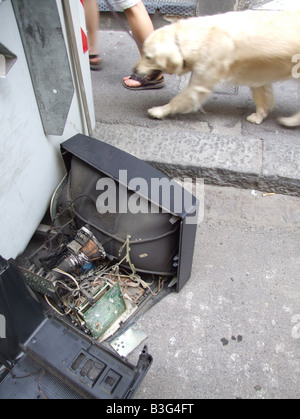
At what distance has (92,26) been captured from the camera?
2926 millimetres

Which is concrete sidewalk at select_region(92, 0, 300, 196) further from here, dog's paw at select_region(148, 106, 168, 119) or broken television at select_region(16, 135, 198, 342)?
broken television at select_region(16, 135, 198, 342)

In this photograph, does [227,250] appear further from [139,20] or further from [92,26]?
[92,26]

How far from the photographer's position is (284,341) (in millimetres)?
1677

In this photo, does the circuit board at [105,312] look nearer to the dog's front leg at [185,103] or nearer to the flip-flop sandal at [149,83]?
the dog's front leg at [185,103]

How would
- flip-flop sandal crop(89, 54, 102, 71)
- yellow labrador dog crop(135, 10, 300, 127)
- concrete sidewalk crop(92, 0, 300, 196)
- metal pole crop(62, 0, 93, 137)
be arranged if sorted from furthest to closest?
flip-flop sandal crop(89, 54, 102, 71) → concrete sidewalk crop(92, 0, 300, 196) → yellow labrador dog crop(135, 10, 300, 127) → metal pole crop(62, 0, 93, 137)

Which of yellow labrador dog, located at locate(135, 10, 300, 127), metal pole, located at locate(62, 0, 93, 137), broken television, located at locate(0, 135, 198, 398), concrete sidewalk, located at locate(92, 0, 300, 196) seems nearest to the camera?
broken television, located at locate(0, 135, 198, 398)

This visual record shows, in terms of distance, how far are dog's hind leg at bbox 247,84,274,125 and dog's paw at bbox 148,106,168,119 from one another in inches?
26.9

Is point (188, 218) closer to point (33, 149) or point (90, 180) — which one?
point (90, 180)

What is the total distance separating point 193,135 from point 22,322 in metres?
1.67

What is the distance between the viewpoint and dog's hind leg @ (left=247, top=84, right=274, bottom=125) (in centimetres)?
252

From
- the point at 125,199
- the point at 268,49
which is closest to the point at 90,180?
the point at 125,199

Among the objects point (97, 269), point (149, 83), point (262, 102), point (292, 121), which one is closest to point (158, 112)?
point (149, 83)

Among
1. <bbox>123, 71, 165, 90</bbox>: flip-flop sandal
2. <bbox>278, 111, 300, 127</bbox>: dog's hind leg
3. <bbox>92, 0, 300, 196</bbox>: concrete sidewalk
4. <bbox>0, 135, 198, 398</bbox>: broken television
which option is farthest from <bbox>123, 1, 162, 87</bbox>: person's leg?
<bbox>0, 135, 198, 398</bbox>: broken television

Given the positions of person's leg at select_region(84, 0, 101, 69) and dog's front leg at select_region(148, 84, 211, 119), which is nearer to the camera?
dog's front leg at select_region(148, 84, 211, 119)
